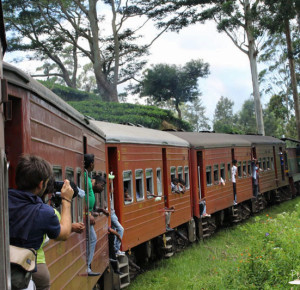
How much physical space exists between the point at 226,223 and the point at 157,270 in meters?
8.38

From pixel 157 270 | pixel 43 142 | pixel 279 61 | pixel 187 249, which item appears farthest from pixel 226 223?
pixel 279 61

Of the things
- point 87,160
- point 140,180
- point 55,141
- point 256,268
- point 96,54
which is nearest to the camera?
point 55,141

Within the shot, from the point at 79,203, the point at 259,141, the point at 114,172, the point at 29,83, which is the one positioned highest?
the point at 259,141

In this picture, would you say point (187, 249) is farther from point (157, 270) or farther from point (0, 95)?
point (0, 95)

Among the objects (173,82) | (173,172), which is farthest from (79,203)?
(173,82)

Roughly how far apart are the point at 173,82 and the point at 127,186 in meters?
37.6

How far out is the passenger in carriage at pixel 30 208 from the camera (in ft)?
9.25

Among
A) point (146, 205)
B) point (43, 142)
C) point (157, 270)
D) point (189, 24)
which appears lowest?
point (157, 270)

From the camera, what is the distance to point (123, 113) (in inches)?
1330

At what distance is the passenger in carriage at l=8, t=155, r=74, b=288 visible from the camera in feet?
9.25

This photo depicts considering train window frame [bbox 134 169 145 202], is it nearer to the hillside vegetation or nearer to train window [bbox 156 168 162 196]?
train window [bbox 156 168 162 196]

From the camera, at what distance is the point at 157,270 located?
36.1 ft

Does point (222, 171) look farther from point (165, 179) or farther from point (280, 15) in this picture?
point (280, 15)

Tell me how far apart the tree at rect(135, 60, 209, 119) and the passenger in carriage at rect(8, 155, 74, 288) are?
133 feet
